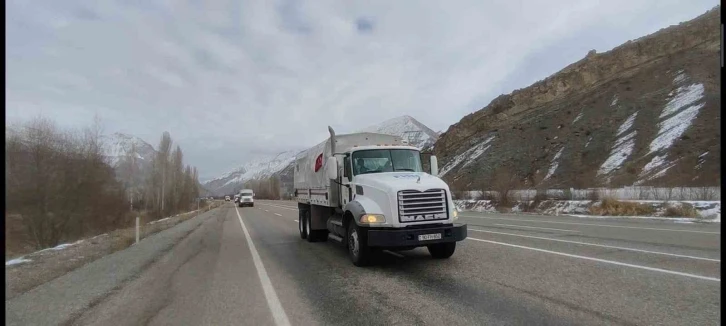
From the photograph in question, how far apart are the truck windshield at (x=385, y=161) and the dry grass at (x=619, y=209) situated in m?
19.3

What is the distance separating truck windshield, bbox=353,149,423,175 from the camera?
10891mm

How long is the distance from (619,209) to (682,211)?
3462 mm

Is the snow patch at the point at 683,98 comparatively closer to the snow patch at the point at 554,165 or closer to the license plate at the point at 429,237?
the snow patch at the point at 554,165

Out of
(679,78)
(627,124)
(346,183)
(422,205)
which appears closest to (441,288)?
(422,205)

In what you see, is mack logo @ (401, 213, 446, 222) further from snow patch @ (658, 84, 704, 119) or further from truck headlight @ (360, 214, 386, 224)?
snow patch @ (658, 84, 704, 119)

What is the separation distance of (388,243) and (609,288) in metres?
3.63

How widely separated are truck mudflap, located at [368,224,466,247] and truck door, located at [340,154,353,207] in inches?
74.0

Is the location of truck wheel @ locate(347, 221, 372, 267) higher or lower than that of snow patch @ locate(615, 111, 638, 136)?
lower

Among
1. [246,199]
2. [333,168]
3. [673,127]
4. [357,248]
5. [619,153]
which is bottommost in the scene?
[246,199]

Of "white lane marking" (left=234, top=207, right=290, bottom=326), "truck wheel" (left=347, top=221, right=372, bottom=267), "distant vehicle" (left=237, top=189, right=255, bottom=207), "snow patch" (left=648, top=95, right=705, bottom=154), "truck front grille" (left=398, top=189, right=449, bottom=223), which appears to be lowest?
"distant vehicle" (left=237, top=189, right=255, bottom=207)

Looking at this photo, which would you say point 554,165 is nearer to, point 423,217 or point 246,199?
point 246,199

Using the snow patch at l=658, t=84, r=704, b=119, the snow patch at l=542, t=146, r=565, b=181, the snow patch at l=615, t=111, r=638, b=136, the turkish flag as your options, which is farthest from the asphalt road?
the snow patch at l=658, t=84, r=704, b=119

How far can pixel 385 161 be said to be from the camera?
11008 mm

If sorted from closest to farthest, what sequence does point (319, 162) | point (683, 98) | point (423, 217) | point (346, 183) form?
point (423, 217) → point (346, 183) → point (319, 162) → point (683, 98)
